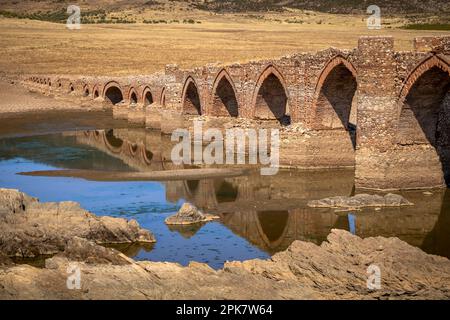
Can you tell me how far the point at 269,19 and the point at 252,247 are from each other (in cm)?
8936

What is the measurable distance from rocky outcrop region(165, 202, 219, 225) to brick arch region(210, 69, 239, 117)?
45.7 feet

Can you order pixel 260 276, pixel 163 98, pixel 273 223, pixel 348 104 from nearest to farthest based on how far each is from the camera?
1. pixel 260 276
2. pixel 273 223
3. pixel 348 104
4. pixel 163 98

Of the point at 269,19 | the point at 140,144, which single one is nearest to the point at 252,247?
the point at 140,144

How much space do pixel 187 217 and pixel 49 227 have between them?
3.83 metres

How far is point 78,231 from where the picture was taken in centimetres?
1997

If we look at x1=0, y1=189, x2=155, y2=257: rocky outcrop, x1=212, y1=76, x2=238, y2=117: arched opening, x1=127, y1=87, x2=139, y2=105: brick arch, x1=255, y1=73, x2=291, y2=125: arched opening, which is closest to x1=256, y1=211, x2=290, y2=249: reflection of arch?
x1=0, y1=189, x2=155, y2=257: rocky outcrop

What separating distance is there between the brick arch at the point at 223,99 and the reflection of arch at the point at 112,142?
4467 millimetres

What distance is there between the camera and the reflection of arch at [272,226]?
21031 mm

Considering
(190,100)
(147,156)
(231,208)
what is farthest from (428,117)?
(190,100)

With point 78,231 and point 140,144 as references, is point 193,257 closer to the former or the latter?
point 78,231

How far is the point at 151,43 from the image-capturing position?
74375 millimetres

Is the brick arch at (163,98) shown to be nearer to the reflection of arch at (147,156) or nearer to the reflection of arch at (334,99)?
the reflection of arch at (147,156)

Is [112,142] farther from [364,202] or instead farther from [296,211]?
[364,202]

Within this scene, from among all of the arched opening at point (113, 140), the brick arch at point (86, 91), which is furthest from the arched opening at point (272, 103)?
the brick arch at point (86, 91)
